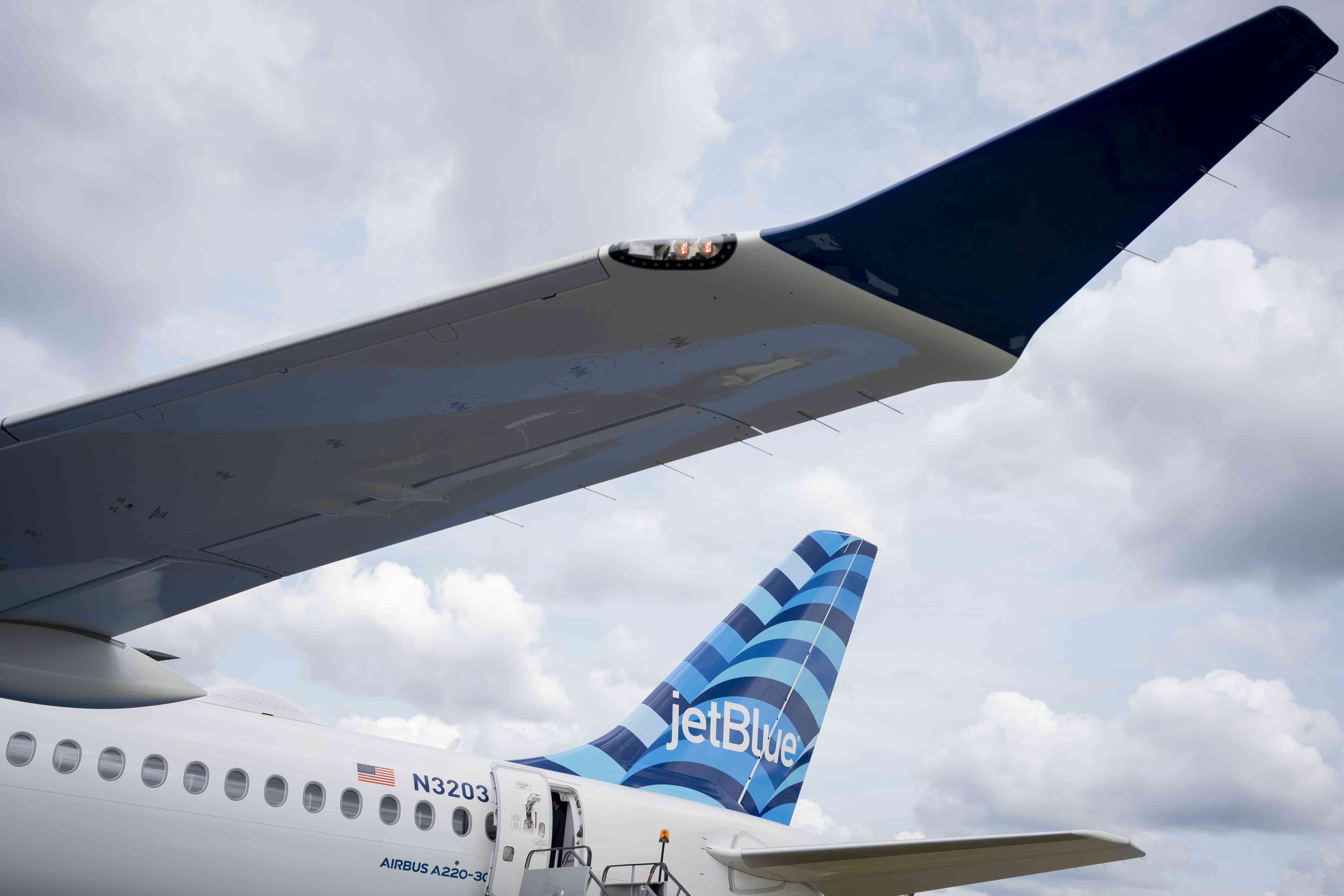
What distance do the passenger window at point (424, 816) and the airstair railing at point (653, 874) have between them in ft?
6.81

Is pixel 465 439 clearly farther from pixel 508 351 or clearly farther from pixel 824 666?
pixel 824 666

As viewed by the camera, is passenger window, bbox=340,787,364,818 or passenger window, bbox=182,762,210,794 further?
passenger window, bbox=340,787,364,818

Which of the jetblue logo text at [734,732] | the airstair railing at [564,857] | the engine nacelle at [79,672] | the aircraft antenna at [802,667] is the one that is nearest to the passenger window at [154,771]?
the engine nacelle at [79,672]

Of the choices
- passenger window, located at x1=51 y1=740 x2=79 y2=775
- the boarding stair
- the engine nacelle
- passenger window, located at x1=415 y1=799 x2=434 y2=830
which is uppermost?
the engine nacelle

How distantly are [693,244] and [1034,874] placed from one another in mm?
9889

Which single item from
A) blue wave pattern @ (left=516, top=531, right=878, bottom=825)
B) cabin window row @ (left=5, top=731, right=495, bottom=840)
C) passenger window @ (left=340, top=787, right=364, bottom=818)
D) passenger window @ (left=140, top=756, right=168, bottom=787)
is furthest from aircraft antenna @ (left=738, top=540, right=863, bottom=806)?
passenger window @ (left=140, top=756, right=168, bottom=787)

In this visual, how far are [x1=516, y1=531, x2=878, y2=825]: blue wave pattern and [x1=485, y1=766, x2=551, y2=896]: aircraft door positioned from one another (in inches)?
109

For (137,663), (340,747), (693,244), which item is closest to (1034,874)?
(340,747)

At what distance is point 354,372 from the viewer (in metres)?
4.21

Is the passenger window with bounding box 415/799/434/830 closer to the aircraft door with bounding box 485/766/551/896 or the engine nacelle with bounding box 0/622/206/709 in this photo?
the aircraft door with bounding box 485/766/551/896

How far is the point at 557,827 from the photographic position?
11.5m

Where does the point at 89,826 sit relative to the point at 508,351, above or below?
below

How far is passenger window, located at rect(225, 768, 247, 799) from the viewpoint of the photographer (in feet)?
30.7

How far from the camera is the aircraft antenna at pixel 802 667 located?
572 inches
